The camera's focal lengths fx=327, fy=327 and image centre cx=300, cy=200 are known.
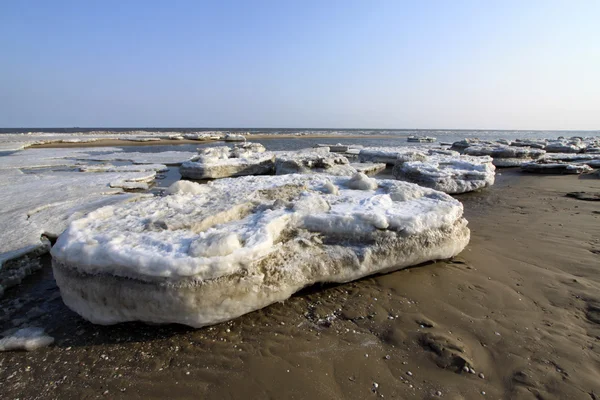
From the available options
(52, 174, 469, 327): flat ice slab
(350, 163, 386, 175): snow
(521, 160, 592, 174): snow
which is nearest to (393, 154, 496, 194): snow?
(350, 163, 386, 175): snow

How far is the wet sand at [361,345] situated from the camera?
222 centimetres

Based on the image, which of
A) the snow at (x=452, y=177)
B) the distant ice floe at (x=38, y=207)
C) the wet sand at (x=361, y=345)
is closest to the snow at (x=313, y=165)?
the snow at (x=452, y=177)

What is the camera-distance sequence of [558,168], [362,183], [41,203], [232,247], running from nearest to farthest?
[232,247] < [362,183] < [41,203] < [558,168]

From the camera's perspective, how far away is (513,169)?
45.2ft

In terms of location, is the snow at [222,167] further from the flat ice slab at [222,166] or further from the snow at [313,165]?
the snow at [313,165]

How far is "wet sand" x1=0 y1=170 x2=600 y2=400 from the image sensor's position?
2.22 meters

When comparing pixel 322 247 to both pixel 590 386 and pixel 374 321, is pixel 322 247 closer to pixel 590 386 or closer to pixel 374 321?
pixel 374 321

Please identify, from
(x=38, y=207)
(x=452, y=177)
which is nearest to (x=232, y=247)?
(x=38, y=207)

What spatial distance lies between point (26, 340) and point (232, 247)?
184cm

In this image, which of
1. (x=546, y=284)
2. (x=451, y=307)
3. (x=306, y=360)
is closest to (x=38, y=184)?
(x=306, y=360)

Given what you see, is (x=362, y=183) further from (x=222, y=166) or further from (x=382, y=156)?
(x=382, y=156)

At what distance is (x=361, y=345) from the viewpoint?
2602mm

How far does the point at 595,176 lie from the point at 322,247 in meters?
12.7

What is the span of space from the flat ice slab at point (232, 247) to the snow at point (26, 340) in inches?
11.8
